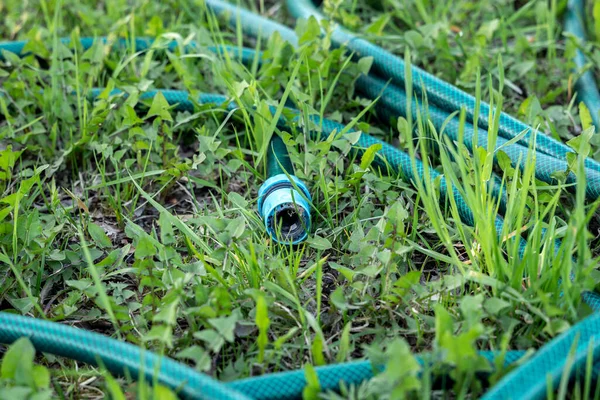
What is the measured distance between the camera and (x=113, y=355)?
1575 mm

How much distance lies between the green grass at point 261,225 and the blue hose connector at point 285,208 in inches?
1.9

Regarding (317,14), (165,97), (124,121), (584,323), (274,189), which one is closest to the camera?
(584,323)

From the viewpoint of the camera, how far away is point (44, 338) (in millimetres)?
1624

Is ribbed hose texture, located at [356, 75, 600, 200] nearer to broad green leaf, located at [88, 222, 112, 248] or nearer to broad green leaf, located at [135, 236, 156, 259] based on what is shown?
broad green leaf, located at [135, 236, 156, 259]

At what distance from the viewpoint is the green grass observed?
1.69m

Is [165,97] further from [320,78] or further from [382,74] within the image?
[382,74]

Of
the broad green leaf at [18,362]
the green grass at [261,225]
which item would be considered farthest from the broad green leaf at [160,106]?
the broad green leaf at [18,362]

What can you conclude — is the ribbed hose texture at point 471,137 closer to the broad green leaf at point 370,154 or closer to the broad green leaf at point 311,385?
the broad green leaf at point 370,154

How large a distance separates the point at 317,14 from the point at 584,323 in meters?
1.84

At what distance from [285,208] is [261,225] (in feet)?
0.31

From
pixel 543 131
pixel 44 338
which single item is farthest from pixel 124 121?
pixel 543 131

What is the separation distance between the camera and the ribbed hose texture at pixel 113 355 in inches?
58.9

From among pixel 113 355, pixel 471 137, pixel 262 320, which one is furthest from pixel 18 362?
pixel 471 137

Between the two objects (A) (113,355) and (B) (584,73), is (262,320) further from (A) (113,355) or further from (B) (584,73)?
(B) (584,73)
